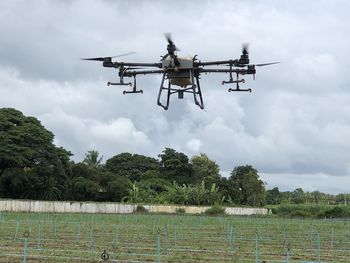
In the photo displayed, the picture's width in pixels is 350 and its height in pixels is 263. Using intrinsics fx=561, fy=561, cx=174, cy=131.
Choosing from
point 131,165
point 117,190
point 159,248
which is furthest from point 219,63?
point 131,165

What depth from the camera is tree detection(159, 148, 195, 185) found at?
91.9 meters

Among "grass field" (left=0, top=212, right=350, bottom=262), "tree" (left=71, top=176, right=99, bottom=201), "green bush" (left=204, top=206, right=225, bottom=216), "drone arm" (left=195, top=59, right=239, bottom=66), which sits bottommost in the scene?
"grass field" (left=0, top=212, right=350, bottom=262)

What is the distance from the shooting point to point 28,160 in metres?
61.7

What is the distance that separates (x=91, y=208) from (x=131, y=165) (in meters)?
38.5

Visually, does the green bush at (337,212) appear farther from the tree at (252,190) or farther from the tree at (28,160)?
the tree at (28,160)

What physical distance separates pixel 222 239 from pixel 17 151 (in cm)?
3626

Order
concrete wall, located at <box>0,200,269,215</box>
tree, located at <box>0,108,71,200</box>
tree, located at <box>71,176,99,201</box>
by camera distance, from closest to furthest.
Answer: concrete wall, located at <box>0,200,269,215</box> → tree, located at <box>0,108,71,200</box> → tree, located at <box>71,176,99,201</box>

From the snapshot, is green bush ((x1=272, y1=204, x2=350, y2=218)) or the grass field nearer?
the grass field

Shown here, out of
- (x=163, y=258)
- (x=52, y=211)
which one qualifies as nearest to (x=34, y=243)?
(x=163, y=258)

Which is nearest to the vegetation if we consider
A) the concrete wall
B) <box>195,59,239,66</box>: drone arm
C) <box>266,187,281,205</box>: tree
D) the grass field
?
the concrete wall

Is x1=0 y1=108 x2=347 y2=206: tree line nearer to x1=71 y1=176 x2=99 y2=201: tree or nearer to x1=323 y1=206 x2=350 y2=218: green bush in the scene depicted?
x1=71 y1=176 x2=99 y2=201: tree

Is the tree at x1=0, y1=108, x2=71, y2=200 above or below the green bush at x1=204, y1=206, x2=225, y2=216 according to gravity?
above

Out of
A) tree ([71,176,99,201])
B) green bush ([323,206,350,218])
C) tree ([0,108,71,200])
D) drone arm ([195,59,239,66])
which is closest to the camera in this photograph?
drone arm ([195,59,239,66])

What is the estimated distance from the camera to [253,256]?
21875mm
